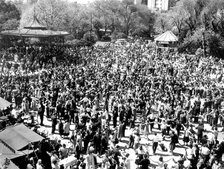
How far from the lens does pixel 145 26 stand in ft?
244

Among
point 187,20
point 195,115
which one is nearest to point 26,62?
point 195,115

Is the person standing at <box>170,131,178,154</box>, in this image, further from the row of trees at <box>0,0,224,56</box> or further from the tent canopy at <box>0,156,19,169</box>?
the row of trees at <box>0,0,224,56</box>

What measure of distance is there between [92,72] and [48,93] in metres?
6.29

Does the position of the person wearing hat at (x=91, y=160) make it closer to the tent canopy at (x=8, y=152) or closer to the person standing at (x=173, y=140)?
the tent canopy at (x=8, y=152)

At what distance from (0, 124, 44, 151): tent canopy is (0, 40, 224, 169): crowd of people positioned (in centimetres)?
48

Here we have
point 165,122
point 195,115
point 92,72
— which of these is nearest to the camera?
point 165,122

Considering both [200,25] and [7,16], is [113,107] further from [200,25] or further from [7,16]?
[200,25]

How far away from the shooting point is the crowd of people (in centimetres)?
1041

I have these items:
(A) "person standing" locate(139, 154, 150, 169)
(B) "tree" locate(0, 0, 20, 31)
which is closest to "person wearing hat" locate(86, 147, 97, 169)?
(A) "person standing" locate(139, 154, 150, 169)

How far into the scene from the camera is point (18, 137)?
10383 mm

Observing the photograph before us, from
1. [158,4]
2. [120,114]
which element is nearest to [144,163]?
[120,114]

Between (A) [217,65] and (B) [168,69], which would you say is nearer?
(B) [168,69]

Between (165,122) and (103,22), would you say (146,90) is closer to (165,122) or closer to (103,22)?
(165,122)

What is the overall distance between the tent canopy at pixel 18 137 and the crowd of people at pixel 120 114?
1.59 feet
